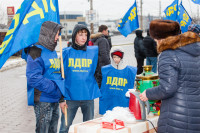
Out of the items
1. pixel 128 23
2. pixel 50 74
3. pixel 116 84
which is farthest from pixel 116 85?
pixel 128 23

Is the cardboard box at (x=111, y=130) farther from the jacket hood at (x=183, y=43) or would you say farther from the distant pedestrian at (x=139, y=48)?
the distant pedestrian at (x=139, y=48)

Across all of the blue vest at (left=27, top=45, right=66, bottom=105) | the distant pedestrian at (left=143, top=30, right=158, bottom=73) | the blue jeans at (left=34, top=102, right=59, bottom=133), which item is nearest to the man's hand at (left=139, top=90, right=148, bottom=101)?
the blue vest at (left=27, top=45, right=66, bottom=105)

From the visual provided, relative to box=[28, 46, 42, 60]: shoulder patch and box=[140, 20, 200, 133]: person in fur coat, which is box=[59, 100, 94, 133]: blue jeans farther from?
box=[140, 20, 200, 133]: person in fur coat

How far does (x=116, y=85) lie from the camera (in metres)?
4.47

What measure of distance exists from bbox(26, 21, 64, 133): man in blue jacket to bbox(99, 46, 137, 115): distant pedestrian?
105 centimetres

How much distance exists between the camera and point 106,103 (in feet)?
14.9

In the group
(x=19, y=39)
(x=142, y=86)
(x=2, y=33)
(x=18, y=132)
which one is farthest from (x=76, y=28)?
(x=2, y=33)

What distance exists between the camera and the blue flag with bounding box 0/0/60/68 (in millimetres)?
3359

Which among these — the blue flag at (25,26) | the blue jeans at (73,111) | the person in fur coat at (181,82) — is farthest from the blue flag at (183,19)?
the person in fur coat at (181,82)

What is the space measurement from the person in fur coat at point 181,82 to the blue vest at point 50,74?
1.37 meters

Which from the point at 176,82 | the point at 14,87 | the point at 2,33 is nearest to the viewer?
the point at 176,82

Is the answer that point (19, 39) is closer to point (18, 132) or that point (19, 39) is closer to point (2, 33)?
point (18, 132)

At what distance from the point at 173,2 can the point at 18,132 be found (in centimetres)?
679

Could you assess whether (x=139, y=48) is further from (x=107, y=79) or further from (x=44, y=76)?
(x=44, y=76)
